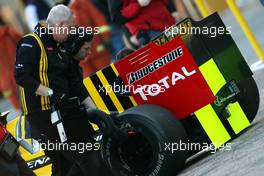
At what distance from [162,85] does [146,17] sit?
3154 millimetres

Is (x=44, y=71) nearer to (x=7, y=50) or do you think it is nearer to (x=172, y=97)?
(x=172, y=97)

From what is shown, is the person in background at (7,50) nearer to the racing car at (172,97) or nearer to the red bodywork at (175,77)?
the racing car at (172,97)

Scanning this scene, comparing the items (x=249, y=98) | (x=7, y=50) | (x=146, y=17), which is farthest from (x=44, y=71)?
(x=7, y=50)

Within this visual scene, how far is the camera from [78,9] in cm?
1792

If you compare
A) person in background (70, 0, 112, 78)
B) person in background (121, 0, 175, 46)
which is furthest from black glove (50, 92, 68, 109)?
person in background (70, 0, 112, 78)

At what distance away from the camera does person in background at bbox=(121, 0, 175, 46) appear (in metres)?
12.2

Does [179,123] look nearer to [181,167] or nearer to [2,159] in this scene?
[181,167]

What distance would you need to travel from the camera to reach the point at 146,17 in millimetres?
12312

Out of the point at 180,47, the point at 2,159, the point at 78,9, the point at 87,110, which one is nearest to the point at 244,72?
the point at 180,47

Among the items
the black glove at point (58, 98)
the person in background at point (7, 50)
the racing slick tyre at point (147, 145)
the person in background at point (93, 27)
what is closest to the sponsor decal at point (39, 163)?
the racing slick tyre at point (147, 145)

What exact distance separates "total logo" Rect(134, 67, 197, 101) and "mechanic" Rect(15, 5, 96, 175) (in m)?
0.68

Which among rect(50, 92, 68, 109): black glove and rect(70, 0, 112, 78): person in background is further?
rect(70, 0, 112, 78): person in background

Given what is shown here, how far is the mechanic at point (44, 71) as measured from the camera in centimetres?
885

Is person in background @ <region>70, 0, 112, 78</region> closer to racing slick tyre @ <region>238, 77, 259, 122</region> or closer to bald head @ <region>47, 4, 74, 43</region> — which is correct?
racing slick tyre @ <region>238, 77, 259, 122</region>
